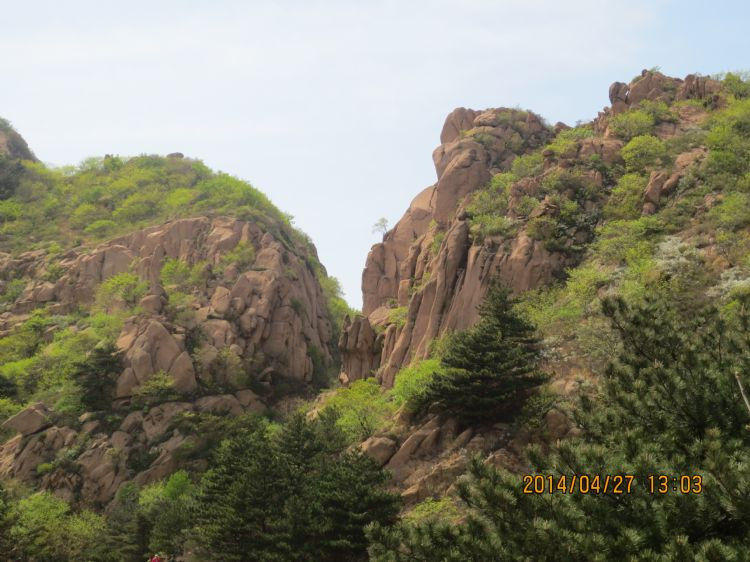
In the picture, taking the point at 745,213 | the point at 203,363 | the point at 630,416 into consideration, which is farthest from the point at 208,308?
the point at 630,416

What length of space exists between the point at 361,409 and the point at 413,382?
4924mm

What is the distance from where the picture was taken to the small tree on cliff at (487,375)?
93.2ft

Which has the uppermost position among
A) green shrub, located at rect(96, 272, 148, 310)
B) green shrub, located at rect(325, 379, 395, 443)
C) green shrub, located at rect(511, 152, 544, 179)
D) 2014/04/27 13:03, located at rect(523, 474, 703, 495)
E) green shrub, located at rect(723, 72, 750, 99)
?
green shrub, located at rect(723, 72, 750, 99)

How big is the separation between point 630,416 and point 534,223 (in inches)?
1136

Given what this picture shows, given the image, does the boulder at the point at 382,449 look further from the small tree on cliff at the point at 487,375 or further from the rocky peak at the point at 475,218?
the rocky peak at the point at 475,218

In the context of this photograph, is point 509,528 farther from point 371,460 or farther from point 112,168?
point 112,168

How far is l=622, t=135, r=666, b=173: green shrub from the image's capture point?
47375 mm

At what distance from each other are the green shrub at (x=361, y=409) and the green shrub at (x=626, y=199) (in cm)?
2080

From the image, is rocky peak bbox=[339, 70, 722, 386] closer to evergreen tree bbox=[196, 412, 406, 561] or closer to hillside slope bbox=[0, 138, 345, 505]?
hillside slope bbox=[0, 138, 345, 505]

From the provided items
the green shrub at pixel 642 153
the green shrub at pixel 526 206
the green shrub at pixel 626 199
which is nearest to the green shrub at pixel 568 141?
the green shrub at pixel 642 153

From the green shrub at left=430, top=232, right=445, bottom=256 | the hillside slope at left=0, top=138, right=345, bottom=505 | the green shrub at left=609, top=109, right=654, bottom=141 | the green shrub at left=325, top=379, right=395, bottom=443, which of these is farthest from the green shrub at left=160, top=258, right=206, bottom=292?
the green shrub at left=609, top=109, right=654, bottom=141

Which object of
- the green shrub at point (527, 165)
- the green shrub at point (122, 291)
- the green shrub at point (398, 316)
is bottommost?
the green shrub at point (398, 316)

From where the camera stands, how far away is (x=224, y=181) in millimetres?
83312

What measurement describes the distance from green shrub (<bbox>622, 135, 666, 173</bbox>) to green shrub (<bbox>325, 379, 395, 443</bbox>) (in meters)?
26.2
